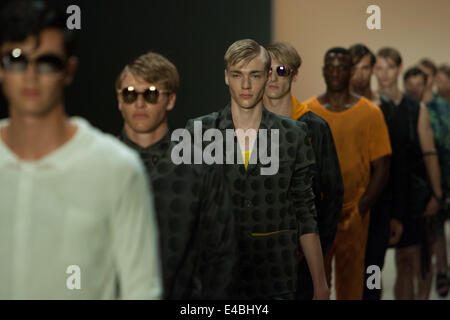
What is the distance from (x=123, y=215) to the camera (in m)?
2.20

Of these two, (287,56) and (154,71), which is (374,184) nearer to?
(287,56)

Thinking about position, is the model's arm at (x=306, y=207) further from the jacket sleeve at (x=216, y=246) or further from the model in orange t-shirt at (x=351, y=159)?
the model in orange t-shirt at (x=351, y=159)

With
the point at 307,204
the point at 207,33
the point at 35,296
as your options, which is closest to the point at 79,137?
the point at 35,296

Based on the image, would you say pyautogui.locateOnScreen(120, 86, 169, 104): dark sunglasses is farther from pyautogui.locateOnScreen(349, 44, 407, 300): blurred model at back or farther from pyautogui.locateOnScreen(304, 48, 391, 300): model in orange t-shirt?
pyautogui.locateOnScreen(349, 44, 407, 300): blurred model at back

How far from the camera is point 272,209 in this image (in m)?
3.63

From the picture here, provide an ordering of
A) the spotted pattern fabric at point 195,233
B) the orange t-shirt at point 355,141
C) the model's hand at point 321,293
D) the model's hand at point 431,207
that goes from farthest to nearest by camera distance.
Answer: the model's hand at point 431,207, the orange t-shirt at point 355,141, the model's hand at point 321,293, the spotted pattern fabric at point 195,233

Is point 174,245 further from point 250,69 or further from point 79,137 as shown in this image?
point 250,69

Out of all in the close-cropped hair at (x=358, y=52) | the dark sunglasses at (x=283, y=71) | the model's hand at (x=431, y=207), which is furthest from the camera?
the model's hand at (x=431, y=207)

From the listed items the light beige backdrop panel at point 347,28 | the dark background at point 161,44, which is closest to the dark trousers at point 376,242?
the light beige backdrop panel at point 347,28

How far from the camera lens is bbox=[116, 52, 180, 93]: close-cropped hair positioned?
3.12m

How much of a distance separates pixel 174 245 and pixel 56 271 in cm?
66

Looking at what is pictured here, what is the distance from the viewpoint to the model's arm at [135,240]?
7.19 ft

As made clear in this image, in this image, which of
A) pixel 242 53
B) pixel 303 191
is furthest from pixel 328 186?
pixel 242 53

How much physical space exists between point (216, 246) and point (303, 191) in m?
0.87
